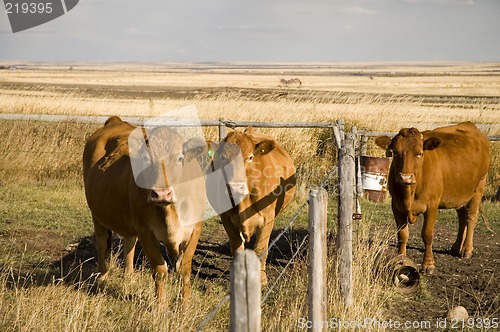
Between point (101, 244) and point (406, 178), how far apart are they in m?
3.35

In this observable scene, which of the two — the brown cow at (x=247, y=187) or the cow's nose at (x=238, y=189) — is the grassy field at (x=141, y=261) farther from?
the cow's nose at (x=238, y=189)

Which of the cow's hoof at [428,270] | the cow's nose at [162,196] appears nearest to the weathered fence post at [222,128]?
the cow's hoof at [428,270]

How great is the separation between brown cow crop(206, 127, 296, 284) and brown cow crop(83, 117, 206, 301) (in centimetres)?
70

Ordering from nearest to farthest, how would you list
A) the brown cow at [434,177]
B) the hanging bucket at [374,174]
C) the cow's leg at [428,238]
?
the brown cow at [434,177] < the cow's leg at [428,238] < the hanging bucket at [374,174]

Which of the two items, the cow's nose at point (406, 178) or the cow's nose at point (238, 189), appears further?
the cow's nose at point (406, 178)

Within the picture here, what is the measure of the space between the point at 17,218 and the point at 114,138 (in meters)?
3.47

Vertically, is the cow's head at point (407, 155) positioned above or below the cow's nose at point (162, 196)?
below

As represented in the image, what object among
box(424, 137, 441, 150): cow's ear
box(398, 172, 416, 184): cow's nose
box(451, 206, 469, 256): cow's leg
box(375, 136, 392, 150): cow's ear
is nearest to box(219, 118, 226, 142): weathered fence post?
box(375, 136, 392, 150): cow's ear

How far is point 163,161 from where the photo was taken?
5449mm

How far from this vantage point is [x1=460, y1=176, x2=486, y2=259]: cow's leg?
329 inches

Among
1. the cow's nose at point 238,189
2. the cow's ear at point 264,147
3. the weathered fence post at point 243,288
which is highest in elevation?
the weathered fence post at point 243,288

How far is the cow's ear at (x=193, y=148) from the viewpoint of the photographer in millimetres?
5695

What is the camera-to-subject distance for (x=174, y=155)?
5.57 metres

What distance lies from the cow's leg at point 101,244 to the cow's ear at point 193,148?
6.39 feet
